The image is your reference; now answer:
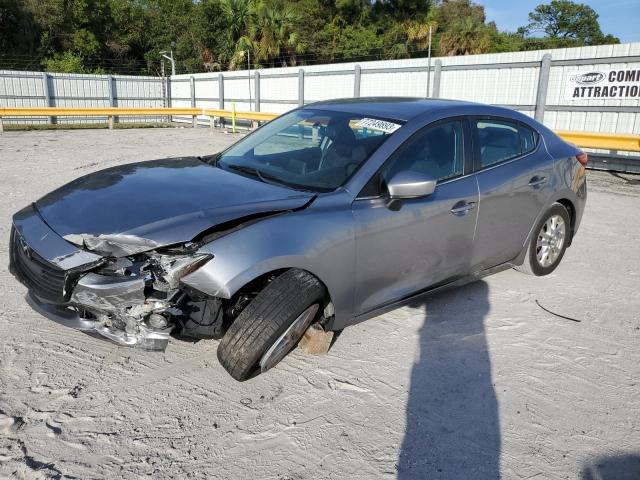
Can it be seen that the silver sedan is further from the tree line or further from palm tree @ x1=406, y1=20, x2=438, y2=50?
palm tree @ x1=406, y1=20, x2=438, y2=50

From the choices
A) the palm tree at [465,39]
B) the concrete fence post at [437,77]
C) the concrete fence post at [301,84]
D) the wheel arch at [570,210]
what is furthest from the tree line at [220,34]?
the wheel arch at [570,210]

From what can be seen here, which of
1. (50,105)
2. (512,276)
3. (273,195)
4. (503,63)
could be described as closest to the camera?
(273,195)

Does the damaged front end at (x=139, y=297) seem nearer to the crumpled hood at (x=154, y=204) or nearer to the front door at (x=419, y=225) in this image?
the crumpled hood at (x=154, y=204)

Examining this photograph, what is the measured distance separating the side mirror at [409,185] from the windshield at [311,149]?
0.30 m

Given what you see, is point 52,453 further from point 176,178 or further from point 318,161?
point 318,161

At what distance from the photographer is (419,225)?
11.8 ft

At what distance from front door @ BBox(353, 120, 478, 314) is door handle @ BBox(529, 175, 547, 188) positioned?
0.79m

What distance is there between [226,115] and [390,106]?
59.6 ft

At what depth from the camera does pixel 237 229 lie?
2.91 meters

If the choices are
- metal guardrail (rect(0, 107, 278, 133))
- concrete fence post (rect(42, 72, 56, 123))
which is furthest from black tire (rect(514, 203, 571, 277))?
concrete fence post (rect(42, 72, 56, 123))

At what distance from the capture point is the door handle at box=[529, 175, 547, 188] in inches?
178

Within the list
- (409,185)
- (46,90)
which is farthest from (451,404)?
(46,90)

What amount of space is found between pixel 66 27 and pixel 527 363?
40083mm

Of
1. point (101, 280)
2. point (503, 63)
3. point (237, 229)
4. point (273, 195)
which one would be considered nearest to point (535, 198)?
point (273, 195)
